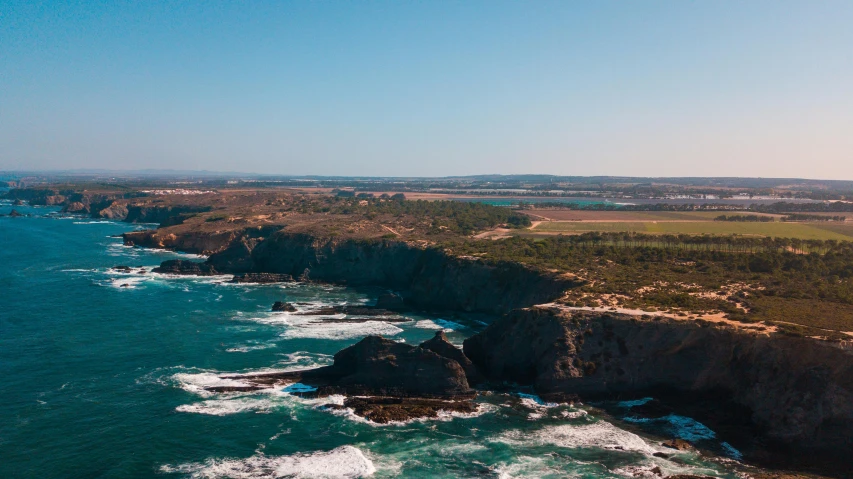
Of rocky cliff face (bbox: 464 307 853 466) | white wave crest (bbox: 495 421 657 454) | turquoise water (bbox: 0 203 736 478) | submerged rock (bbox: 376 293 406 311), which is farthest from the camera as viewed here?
submerged rock (bbox: 376 293 406 311)

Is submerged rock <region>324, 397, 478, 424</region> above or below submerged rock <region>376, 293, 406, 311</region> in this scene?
below

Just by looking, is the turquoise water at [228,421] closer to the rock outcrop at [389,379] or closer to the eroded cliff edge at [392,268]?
the rock outcrop at [389,379]

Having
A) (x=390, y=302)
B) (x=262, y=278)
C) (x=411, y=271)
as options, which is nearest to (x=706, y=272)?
(x=390, y=302)

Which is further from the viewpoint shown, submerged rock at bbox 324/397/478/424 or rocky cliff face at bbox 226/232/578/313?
rocky cliff face at bbox 226/232/578/313

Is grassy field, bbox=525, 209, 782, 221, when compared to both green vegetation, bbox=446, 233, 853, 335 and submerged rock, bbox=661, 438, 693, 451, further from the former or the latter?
submerged rock, bbox=661, 438, 693, 451

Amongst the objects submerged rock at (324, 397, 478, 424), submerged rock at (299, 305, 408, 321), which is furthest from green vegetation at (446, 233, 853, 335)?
submerged rock at (324, 397, 478, 424)

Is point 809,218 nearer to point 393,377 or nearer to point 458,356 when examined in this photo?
point 458,356

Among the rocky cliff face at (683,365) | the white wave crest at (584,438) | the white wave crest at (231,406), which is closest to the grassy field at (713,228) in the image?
the rocky cliff face at (683,365)
